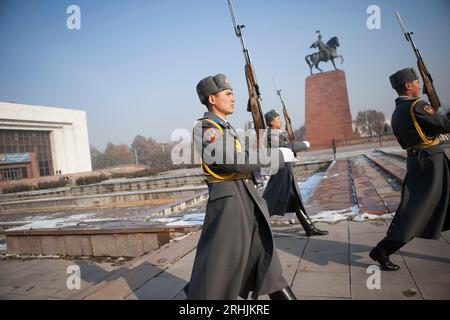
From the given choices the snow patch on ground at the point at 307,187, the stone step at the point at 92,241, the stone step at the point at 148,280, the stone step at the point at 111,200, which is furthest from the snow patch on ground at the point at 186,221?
the stone step at the point at 111,200

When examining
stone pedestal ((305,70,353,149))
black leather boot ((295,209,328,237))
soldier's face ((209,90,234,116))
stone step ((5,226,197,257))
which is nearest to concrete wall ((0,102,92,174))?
stone pedestal ((305,70,353,149))

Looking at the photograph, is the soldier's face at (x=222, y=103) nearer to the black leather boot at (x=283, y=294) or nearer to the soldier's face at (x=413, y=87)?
the black leather boot at (x=283, y=294)

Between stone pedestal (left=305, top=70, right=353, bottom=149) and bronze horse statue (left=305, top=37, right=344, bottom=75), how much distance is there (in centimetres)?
130

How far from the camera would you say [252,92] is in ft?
8.39

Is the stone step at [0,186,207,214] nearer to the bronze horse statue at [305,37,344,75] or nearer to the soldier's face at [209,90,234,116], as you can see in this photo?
the soldier's face at [209,90,234,116]

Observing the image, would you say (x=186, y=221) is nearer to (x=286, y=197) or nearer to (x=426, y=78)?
(x=286, y=197)

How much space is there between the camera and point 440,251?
317 centimetres

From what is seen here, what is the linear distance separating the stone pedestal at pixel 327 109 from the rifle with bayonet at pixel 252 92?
2751cm

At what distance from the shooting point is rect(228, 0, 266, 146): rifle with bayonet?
2330 millimetres

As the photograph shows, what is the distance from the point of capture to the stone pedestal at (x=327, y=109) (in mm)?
28297

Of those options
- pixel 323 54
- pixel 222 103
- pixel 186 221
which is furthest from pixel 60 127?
pixel 222 103

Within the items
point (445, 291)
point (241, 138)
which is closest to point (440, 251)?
point (445, 291)

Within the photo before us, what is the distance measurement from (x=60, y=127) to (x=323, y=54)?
43038 mm

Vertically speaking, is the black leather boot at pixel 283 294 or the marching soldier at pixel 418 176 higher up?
the marching soldier at pixel 418 176
